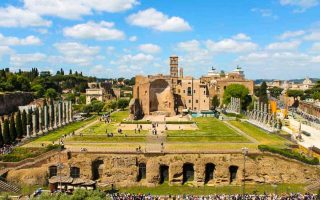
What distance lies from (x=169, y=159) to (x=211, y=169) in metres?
5.45

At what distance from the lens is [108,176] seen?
4606 cm

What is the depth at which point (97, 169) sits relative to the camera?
155ft

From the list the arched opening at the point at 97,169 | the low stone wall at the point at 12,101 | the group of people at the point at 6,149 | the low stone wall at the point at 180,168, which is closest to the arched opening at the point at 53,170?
the low stone wall at the point at 180,168

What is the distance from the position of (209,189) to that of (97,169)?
1407 centimetres

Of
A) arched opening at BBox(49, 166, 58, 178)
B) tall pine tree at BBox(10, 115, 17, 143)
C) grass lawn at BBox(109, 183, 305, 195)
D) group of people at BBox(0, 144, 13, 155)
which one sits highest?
tall pine tree at BBox(10, 115, 17, 143)

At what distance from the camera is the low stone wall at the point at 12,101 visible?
293 feet

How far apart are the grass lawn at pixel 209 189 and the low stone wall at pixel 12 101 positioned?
56.2m

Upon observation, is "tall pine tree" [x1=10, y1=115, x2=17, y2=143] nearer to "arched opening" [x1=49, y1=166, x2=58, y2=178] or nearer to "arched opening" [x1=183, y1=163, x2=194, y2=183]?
"arched opening" [x1=49, y1=166, x2=58, y2=178]

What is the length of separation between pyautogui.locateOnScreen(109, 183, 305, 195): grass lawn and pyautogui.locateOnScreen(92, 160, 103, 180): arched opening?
14.4 ft

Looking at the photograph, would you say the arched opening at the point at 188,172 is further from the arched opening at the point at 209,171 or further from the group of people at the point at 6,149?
the group of people at the point at 6,149

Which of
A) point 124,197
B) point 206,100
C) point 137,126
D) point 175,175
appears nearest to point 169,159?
point 175,175

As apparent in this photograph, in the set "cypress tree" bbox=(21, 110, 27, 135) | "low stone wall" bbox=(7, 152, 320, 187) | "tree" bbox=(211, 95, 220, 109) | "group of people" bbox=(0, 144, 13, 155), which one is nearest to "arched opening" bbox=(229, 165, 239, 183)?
"low stone wall" bbox=(7, 152, 320, 187)

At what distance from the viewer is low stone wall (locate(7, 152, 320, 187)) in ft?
149

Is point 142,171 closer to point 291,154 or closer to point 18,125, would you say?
point 291,154
